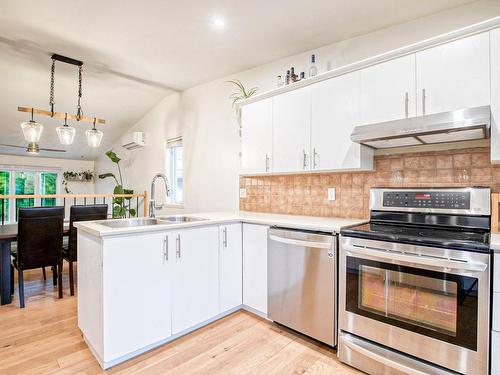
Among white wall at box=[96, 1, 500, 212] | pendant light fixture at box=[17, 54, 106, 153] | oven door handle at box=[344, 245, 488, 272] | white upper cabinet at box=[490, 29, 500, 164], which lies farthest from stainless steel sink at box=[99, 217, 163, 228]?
white upper cabinet at box=[490, 29, 500, 164]

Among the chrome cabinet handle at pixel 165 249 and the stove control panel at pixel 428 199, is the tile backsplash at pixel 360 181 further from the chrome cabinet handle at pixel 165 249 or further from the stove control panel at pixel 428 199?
the chrome cabinet handle at pixel 165 249

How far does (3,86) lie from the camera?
385 centimetres

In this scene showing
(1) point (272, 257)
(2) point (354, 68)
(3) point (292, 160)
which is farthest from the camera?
(3) point (292, 160)

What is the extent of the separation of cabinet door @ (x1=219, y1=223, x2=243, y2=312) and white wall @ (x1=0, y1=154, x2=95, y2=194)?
6643 millimetres

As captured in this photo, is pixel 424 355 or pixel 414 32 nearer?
pixel 424 355

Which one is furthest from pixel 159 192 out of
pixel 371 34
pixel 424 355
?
pixel 424 355

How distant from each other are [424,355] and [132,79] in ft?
14.1

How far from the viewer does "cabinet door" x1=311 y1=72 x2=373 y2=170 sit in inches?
86.8

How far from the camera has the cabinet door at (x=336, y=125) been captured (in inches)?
86.8

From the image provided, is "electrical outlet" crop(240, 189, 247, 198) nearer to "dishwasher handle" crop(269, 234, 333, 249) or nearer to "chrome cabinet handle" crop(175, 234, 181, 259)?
"dishwasher handle" crop(269, 234, 333, 249)

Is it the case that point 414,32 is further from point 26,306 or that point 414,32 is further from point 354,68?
point 26,306

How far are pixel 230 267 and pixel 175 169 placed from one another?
2.67 metres

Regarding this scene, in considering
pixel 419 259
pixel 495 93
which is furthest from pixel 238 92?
pixel 419 259

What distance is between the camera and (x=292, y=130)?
2.61 meters
